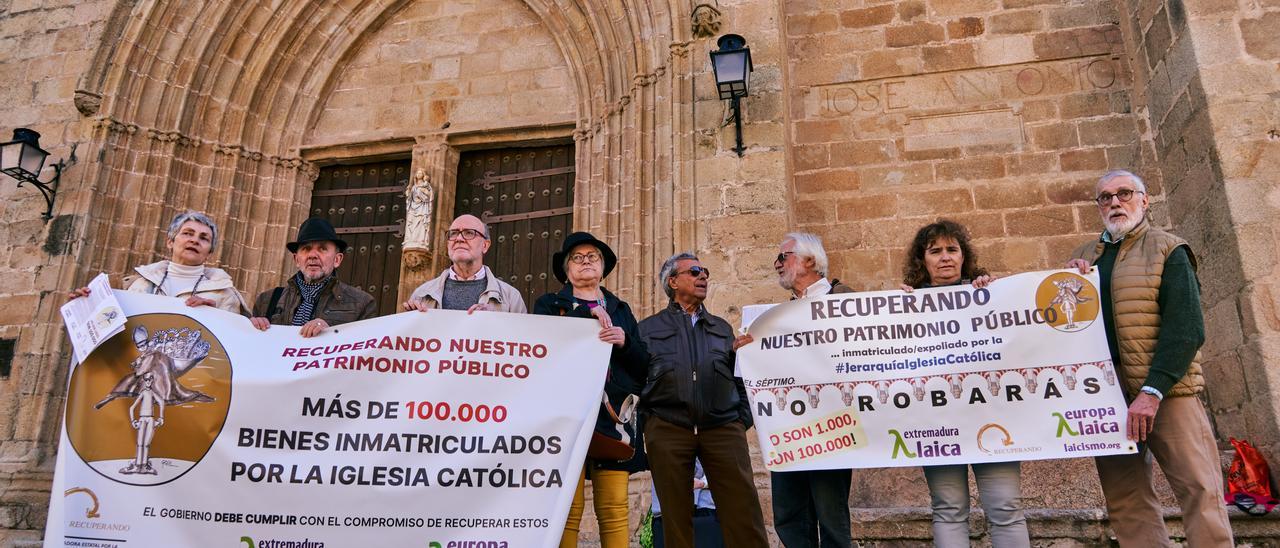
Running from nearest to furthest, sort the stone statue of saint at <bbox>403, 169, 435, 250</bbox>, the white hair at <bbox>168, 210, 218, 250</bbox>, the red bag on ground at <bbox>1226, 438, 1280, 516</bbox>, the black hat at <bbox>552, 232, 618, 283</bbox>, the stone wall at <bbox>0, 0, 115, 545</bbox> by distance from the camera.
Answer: the black hat at <bbox>552, 232, 618, 283</bbox> → the white hair at <bbox>168, 210, 218, 250</bbox> → the red bag on ground at <bbox>1226, 438, 1280, 516</bbox> → the stone wall at <bbox>0, 0, 115, 545</bbox> → the stone statue of saint at <bbox>403, 169, 435, 250</bbox>

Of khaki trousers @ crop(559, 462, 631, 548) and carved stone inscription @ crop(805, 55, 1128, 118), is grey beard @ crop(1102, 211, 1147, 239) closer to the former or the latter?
khaki trousers @ crop(559, 462, 631, 548)

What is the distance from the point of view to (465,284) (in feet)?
14.4

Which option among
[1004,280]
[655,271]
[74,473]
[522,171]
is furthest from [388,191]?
[1004,280]

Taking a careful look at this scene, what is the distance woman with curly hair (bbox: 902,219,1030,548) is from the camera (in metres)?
3.46

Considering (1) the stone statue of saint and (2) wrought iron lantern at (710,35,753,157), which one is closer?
(2) wrought iron lantern at (710,35,753,157)

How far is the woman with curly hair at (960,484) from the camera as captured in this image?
3455 mm

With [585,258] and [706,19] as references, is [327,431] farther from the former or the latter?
[706,19]

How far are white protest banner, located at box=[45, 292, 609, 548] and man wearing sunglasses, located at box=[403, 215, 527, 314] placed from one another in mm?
267

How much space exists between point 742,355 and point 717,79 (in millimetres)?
2894

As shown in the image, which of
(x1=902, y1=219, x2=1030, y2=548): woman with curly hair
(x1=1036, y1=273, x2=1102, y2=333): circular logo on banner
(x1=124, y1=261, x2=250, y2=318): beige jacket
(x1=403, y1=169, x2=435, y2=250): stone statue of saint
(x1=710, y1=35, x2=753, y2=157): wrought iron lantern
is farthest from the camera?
(x1=403, y1=169, x2=435, y2=250): stone statue of saint

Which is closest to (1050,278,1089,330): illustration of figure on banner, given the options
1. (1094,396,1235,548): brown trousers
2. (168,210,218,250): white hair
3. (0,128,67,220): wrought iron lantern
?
(1094,396,1235,548): brown trousers

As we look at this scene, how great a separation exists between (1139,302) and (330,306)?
378 centimetres

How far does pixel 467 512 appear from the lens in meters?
3.69

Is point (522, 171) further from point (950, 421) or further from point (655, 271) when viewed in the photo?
point (950, 421)
